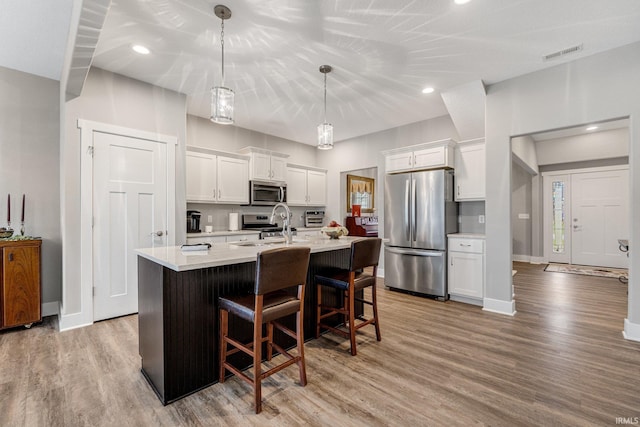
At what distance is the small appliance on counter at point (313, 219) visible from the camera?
611 centimetres

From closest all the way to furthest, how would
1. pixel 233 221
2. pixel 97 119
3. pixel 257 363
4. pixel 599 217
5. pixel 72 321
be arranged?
pixel 257 363 → pixel 72 321 → pixel 97 119 → pixel 233 221 → pixel 599 217

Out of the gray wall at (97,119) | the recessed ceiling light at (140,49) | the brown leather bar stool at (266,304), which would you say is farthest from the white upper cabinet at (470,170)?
the recessed ceiling light at (140,49)

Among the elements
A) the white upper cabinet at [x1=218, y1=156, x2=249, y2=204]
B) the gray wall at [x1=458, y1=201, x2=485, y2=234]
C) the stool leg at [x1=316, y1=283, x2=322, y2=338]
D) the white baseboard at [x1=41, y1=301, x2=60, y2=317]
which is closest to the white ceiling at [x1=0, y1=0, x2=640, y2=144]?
the white upper cabinet at [x1=218, y1=156, x2=249, y2=204]

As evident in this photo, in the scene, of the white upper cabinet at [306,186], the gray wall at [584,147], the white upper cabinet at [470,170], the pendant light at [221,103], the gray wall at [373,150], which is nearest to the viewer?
the pendant light at [221,103]

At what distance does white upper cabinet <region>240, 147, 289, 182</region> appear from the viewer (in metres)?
4.98

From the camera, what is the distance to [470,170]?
4109 millimetres

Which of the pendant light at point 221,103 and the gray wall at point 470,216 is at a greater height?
the pendant light at point 221,103

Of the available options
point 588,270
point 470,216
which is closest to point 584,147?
point 588,270

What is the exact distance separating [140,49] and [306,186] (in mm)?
3678

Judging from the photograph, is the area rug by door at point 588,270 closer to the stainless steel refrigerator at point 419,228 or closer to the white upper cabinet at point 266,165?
the stainless steel refrigerator at point 419,228

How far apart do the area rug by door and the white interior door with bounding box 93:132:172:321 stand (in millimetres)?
7400

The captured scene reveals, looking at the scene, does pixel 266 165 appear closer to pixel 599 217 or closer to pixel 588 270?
pixel 588 270

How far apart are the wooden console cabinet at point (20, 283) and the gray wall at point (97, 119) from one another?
36cm

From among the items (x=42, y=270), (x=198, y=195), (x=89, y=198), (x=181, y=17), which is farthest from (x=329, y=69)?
(x=42, y=270)
